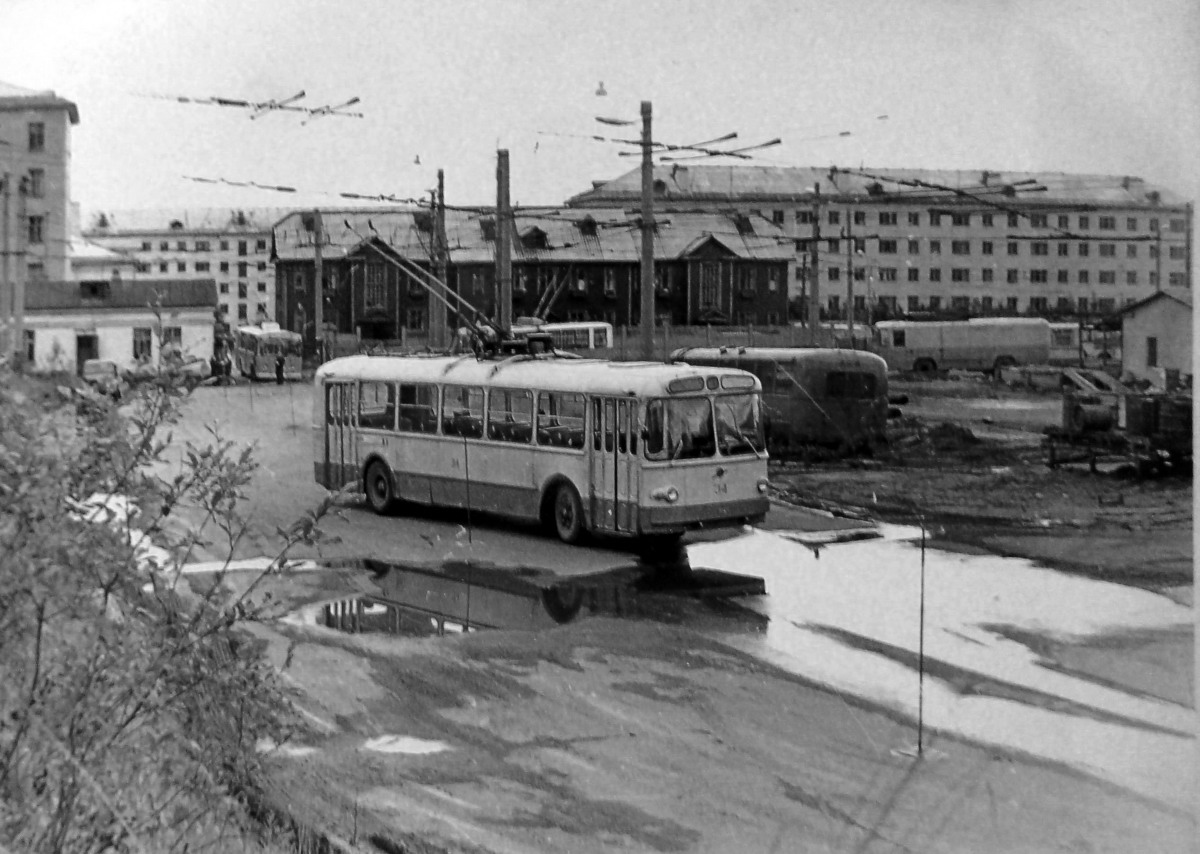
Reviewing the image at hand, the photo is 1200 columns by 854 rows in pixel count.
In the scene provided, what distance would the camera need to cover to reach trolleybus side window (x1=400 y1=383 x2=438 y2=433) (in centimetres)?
399

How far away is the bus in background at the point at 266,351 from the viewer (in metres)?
3.37

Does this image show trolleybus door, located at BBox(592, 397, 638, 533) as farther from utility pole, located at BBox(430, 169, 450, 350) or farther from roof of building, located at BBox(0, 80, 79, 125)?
roof of building, located at BBox(0, 80, 79, 125)

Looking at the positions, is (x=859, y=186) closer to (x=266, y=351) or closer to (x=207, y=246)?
(x=266, y=351)

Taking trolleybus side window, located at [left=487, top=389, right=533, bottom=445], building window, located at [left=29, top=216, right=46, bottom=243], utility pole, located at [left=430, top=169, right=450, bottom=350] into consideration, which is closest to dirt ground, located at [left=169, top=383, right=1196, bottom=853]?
utility pole, located at [left=430, top=169, right=450, bottom=350]

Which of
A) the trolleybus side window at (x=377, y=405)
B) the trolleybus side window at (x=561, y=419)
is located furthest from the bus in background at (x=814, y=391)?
the trolleybus side window at (x=377, y=405)

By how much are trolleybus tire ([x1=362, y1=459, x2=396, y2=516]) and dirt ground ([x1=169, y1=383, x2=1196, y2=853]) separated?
0.24 m

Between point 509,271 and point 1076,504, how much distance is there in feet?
4.96

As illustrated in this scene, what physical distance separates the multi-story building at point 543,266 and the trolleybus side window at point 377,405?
0.52 feet

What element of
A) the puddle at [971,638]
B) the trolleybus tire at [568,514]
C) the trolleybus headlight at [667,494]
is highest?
the trolleybus headlight at [667,494]

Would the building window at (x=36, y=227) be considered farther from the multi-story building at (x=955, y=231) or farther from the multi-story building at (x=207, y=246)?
the multi-story building at (x=955, y=231)

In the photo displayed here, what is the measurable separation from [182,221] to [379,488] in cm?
85

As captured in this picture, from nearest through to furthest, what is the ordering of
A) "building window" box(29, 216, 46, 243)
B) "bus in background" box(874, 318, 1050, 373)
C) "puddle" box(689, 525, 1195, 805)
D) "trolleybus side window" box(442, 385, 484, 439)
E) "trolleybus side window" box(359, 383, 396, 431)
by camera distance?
"puddle" box(689, 525, 1195, 805) → "bus in background" box(874, 318, 1050, 373) → "building window" box(29, 216, 46, 243) → "trolleybus side window" box(359, 383, 396, 431) → "trolleybus side window" box(442, 385, 484, 439)

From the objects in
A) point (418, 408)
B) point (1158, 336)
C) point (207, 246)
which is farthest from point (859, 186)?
point (207, 246)

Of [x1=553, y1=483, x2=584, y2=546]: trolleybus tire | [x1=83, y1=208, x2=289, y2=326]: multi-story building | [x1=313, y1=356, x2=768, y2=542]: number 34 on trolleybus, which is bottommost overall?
[x1=553, y1=483, x2=584, y2=546]: trolleybus tire
